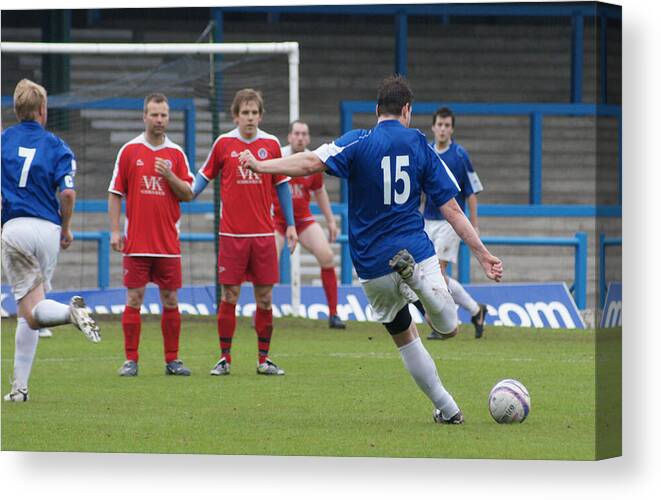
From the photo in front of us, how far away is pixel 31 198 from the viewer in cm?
874

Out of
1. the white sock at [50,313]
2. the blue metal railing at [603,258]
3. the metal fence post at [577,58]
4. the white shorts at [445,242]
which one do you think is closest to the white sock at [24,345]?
the white sock at [50,313]

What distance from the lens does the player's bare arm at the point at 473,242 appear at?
732 centimetres

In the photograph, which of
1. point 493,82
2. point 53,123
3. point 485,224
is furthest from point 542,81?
point 53,123

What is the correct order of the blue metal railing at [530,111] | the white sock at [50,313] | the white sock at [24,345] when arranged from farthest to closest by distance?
1. the blue metal railing at [530,111]
2. the white sock at [24,345]
3. the white sock at [50,313]

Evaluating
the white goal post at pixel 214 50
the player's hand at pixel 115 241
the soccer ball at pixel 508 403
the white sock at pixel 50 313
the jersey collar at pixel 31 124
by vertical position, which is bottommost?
the soccer ball at pixel 508 403

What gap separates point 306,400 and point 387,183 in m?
2.03

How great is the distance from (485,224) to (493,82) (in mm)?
3221

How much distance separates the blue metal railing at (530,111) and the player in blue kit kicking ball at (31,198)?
37.9 feet

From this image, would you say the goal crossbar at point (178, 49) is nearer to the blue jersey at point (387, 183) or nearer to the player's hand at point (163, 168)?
the player's hand at point (163, 168)

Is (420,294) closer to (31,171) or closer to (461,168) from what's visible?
(31,171)

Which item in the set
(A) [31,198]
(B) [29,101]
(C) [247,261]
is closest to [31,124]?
(B) [29,101]

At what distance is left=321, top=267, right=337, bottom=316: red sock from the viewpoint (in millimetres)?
13578

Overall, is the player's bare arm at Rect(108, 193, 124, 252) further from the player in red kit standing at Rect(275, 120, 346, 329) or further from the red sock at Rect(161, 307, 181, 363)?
the player in red kit standing at Rect(275, 120, 346, 329)

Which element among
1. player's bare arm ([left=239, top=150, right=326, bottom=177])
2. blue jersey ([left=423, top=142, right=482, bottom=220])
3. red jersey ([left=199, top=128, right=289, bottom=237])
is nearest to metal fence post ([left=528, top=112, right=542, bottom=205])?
blue jersey ([left=423, top=142, right=482, bottom=220])
